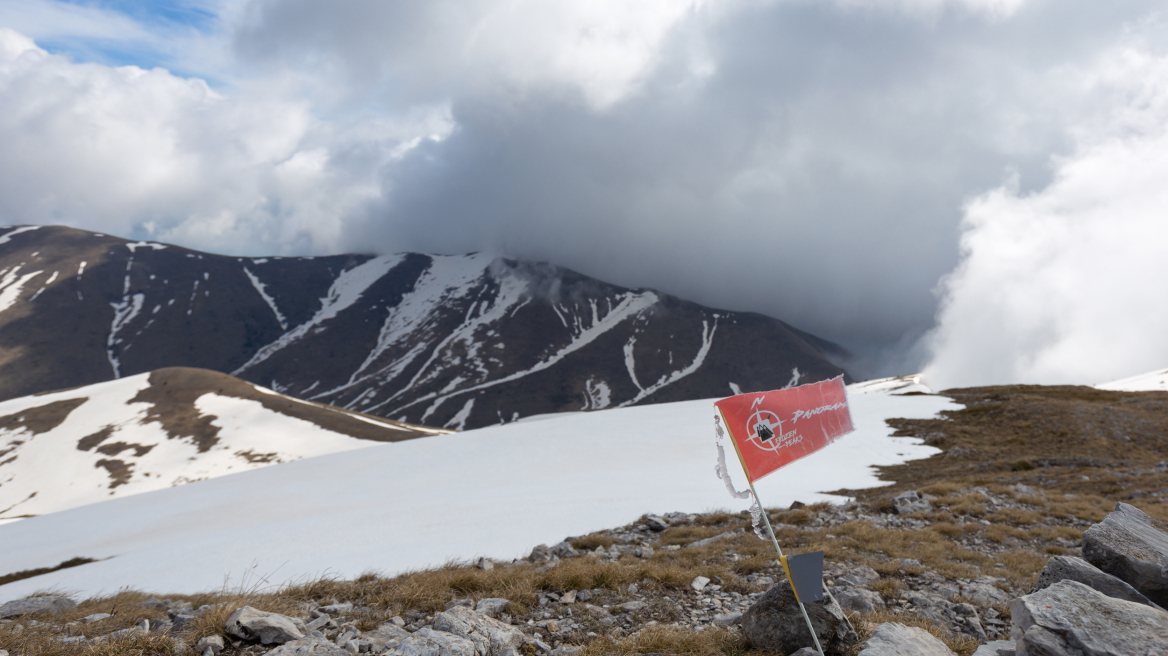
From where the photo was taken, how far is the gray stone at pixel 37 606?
7.14 meters

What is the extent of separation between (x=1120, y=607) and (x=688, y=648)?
12.6 feet

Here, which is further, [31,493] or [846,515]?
[31,493]

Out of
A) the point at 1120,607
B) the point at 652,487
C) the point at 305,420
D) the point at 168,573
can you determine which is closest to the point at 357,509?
the point at 168,573

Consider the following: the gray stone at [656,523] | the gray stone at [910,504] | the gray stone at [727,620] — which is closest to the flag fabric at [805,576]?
the gray stone at [727,620]

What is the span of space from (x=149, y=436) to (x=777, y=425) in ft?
381

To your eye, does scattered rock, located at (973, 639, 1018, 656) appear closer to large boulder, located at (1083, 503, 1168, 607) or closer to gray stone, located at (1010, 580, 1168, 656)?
gray stone, located at (1010, 580, 1168, 656)

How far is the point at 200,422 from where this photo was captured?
9462 centimetres

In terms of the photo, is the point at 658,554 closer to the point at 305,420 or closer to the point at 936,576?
the point at 936,576

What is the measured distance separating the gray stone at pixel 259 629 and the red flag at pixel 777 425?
17.8 feet

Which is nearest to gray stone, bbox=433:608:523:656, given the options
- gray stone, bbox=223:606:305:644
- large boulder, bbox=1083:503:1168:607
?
gray stone, bbox=223:606:305:644

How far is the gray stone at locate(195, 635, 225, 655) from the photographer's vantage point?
519 cm

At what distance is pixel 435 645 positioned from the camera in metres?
5.00

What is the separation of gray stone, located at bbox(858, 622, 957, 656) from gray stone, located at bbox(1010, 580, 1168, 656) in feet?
2.62

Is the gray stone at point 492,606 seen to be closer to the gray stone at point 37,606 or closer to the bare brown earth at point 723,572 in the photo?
the bare brown earth at point 723,572
